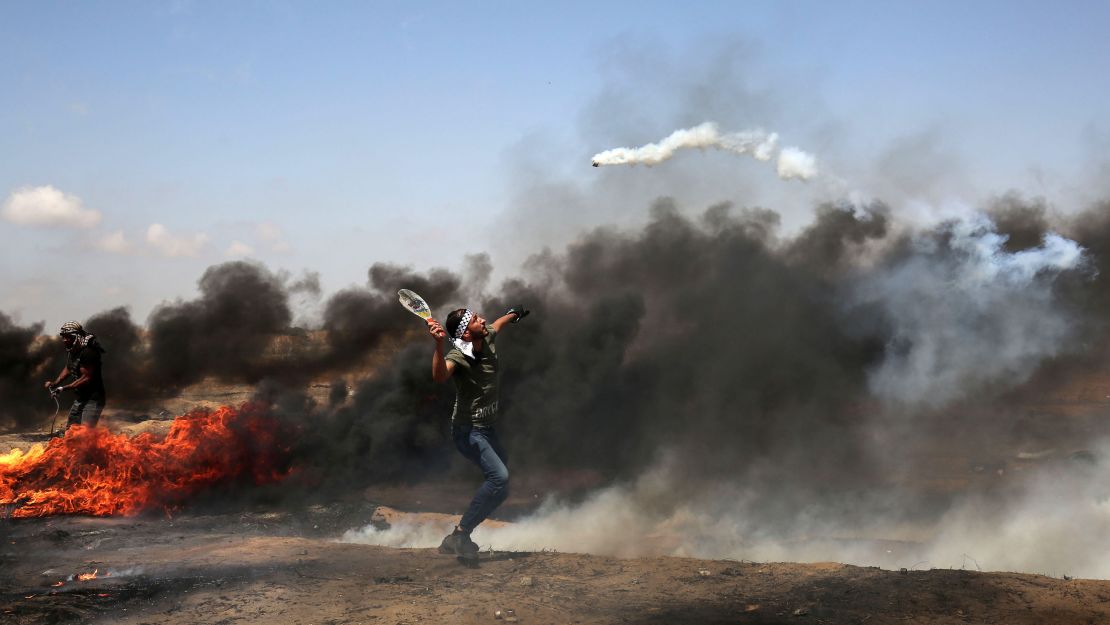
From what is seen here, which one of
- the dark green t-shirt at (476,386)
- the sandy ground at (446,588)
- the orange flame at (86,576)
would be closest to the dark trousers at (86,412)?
the sandy ground at (446,588)

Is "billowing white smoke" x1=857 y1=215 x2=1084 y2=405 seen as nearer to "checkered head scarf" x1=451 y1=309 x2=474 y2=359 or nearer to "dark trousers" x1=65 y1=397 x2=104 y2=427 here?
"checkered head scarf" x1=451 y1=309 x2=474 y2=359

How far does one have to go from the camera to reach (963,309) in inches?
583

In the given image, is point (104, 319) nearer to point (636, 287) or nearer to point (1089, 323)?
point (636, 287)

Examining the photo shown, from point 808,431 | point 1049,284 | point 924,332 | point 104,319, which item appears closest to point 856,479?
point 808,431

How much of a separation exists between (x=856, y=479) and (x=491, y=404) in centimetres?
805

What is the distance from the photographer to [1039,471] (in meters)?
12.8

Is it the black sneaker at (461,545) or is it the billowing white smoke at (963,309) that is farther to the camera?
the billowing white smoke at (963,309)

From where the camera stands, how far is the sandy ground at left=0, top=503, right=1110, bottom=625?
5.55 meters

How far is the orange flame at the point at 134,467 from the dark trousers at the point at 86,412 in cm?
46

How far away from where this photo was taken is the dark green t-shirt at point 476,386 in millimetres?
7105

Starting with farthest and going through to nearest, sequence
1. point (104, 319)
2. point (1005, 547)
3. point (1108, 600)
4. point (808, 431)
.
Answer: point (104, 319) < point (808, 431) < point (1005, 547) < point (1108, 600)

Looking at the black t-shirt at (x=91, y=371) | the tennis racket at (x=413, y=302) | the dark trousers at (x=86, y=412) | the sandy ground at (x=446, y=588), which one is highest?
the tennis racket at (x=413, y=302)

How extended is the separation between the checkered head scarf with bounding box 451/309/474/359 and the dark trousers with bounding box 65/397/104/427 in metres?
7.63

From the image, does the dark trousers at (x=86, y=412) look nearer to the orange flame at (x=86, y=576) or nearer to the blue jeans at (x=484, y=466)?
the orange flame at (x=86, y=576)
